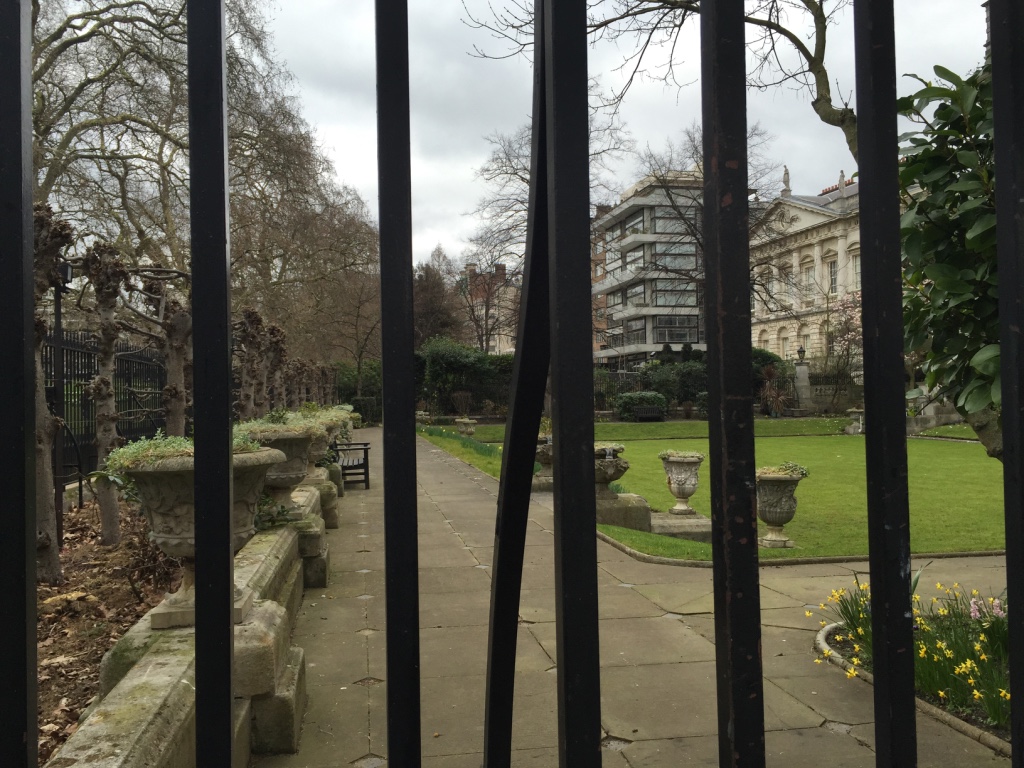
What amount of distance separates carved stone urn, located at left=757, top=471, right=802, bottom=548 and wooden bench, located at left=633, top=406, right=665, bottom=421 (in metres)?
22.6

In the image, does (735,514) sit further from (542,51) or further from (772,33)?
(772,33)

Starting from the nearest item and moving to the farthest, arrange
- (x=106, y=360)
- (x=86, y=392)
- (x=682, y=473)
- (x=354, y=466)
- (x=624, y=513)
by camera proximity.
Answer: (x=106, y=360)
(x=86, y=392)
(x=624, y=513)
(x=682, y=473)
(x=354, y=466)

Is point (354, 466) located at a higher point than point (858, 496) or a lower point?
higher

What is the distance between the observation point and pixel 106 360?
5547 millimetres

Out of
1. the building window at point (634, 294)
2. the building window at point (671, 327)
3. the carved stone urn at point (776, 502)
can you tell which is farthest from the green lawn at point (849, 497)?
the building window at point (634, 294)

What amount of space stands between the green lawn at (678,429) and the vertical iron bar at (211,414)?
75.5ft

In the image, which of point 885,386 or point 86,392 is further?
point 86,392

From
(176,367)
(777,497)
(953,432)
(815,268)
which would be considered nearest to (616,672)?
(176,367)

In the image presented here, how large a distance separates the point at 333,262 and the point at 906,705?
62.4ft

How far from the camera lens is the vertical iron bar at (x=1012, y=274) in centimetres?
87

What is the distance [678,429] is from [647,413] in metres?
3.49

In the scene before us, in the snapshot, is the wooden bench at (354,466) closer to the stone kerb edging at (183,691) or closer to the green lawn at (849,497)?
the green lawn at (849,497)

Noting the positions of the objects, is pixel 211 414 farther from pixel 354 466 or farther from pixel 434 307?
pixel 434 307

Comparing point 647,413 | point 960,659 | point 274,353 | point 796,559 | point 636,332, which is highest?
point 636,332
